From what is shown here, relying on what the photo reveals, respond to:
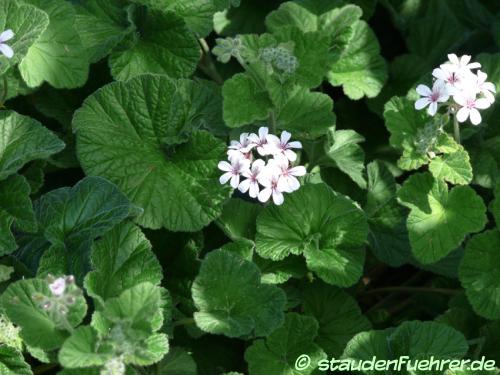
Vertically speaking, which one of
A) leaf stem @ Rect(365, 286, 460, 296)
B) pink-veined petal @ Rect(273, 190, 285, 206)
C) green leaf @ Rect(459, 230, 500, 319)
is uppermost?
pink-veined petal @ Rect(273, 190, 285, 206)

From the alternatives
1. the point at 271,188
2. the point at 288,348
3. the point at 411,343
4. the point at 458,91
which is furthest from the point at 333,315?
the point at 458,91

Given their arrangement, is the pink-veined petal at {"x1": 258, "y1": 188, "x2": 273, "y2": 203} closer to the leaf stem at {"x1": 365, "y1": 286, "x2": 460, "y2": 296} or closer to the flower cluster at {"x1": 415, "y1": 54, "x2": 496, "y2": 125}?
the flower cluster at {"x1": 415, "y1": 54, "x2": 496, "y2": 125}

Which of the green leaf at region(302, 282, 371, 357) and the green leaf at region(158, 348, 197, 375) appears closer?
the green leaf at region(158, 348, 197, 375)

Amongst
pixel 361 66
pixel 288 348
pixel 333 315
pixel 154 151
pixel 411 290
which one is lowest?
→ pixel 411 290

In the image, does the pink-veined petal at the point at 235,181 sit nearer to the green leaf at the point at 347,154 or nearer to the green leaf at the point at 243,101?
the green leaf at the point at 243,101

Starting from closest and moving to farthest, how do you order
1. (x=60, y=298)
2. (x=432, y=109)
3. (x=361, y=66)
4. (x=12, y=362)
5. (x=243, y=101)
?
(x=60, y=298)
(x=12, y=362)
(x=432, y=109)
(x=243, y=101)
(x=361, y=66)

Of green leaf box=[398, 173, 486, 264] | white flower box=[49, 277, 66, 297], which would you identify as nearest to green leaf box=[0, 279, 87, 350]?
white flower box=[49, 277, 66, 297]

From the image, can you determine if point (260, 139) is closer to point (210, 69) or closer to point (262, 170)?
point (262, 170)
